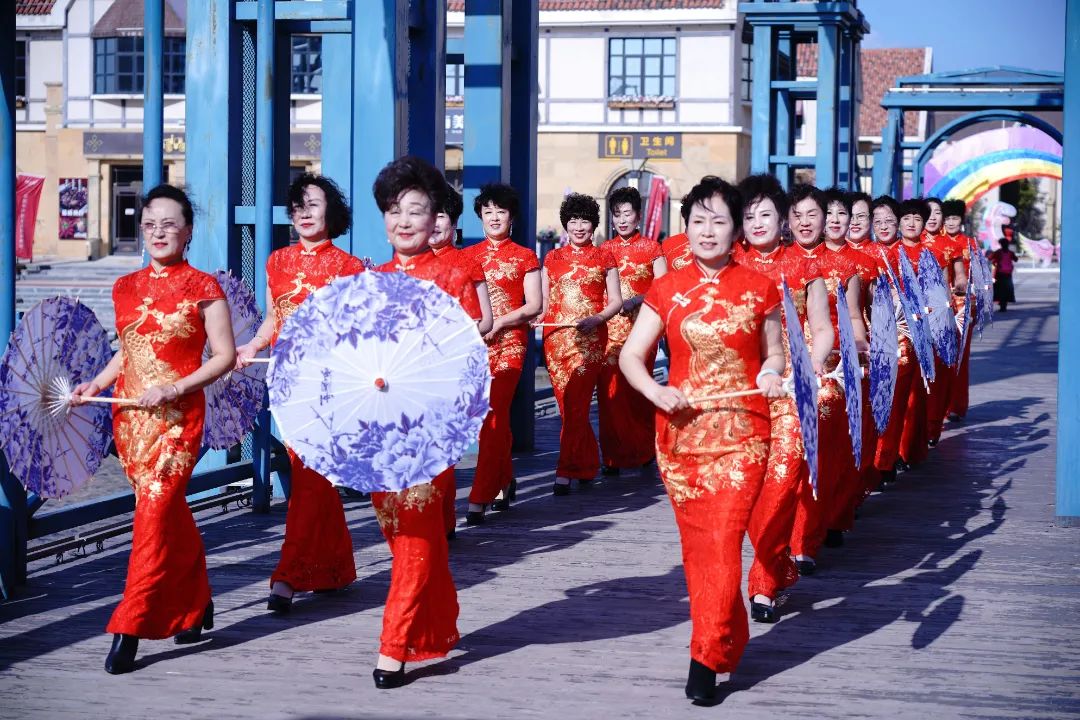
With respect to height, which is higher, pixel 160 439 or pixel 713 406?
pixel 713 406

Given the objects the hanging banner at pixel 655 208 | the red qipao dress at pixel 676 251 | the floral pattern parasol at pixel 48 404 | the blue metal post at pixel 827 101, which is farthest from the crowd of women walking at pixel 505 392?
the hanging banner at pixel 655 208

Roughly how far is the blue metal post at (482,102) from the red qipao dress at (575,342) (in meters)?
1.37

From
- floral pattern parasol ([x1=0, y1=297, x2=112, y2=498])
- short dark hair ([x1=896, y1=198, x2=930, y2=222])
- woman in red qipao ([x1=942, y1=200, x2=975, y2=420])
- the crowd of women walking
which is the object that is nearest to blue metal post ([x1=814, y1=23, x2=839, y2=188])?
woman in red qipao ([x1=942, y1=200, x2=975, y2=420])

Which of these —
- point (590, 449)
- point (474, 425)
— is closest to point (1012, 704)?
point (474, 425)

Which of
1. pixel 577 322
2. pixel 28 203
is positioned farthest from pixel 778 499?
pixel 28 203

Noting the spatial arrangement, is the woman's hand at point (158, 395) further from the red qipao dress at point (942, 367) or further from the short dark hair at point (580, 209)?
the red qipao dress at point (942, 367)

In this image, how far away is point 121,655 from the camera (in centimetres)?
508

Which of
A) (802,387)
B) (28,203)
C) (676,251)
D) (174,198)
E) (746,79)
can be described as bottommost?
(802,387)

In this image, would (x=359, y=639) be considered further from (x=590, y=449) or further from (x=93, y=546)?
(x=590, y=449)

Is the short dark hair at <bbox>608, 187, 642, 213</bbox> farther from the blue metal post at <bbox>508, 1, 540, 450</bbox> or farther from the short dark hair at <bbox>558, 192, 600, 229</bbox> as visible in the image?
the blue metal post at <bbox>508, 1, 540, 450</bbox>

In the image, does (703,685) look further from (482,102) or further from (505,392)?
(482,102)

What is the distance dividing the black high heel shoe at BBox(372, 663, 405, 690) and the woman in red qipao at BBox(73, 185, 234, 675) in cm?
79

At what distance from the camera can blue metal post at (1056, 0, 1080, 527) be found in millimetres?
7965

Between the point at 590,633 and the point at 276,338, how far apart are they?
5.46 ft
